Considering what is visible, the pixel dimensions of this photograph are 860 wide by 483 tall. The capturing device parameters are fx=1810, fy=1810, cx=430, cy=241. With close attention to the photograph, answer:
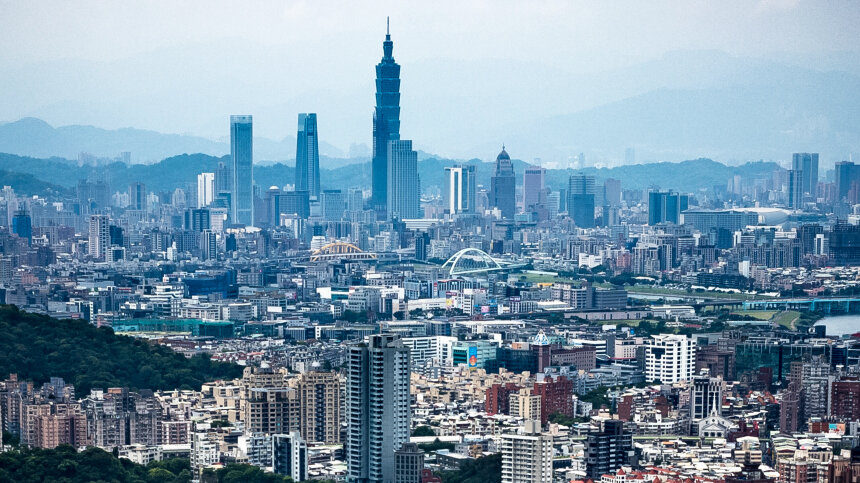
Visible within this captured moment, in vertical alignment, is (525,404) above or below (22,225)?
below

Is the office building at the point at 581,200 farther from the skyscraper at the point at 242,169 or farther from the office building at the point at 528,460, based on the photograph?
the office building at the point at 528,460

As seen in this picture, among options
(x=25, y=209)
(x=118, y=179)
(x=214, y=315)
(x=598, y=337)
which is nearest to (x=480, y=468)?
(x=598, y=337)

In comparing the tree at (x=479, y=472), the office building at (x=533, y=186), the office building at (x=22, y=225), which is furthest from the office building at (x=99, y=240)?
the tree at (x=479, y=472)

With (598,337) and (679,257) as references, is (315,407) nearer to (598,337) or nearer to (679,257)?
(598,337)

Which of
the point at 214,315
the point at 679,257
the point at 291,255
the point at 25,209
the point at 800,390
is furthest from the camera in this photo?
the point at 25,209

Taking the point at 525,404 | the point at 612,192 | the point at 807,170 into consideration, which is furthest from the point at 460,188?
the point at 525,404

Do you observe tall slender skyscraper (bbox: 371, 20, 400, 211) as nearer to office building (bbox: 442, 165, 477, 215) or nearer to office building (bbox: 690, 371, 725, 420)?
office building (bbox: 442, 165, 477, 215)

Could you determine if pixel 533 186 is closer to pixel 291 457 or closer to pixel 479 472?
pixel 291 457
